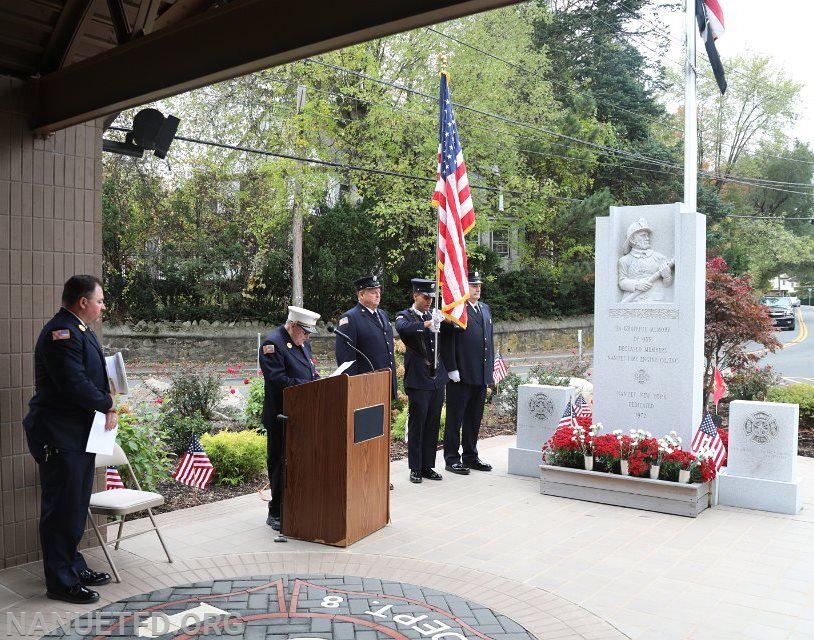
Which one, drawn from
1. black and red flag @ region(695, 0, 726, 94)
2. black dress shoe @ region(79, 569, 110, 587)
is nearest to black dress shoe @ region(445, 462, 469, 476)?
black dress shoe @ region(79, 569, 110, 587)

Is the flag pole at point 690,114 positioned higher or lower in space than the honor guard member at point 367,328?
higher

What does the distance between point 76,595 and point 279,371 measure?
2.04 meters

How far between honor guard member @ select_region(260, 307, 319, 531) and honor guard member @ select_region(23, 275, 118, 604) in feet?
4.65

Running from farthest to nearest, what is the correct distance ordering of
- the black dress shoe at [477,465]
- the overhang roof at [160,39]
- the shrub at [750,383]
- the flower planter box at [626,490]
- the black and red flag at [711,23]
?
A: the shrub at [750,383]
the black and red flag at [711,23]
the black dress shoe at [477,465]
the flower planter box at [626,490]
the overhang roof at [160,39]

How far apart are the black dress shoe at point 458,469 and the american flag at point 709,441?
2.32m

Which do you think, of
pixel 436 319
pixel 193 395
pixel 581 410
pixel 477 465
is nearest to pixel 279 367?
pixel 436 319

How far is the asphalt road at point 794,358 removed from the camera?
19781mm

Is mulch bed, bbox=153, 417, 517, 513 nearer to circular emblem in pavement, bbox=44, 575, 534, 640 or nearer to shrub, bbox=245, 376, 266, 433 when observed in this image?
shrub, bbox=245, 376, 266, 433

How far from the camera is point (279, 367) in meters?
5.62

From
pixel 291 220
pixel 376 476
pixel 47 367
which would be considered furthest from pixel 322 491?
pixel 291 220

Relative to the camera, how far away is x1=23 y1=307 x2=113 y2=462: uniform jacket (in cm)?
427

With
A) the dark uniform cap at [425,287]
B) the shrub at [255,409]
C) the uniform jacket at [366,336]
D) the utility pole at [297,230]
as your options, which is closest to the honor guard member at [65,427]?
the uniform jacket at [366,336]

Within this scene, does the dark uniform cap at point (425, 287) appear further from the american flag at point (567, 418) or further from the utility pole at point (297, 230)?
the utility pole at point (297, 230)

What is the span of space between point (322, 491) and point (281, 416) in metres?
0.62
